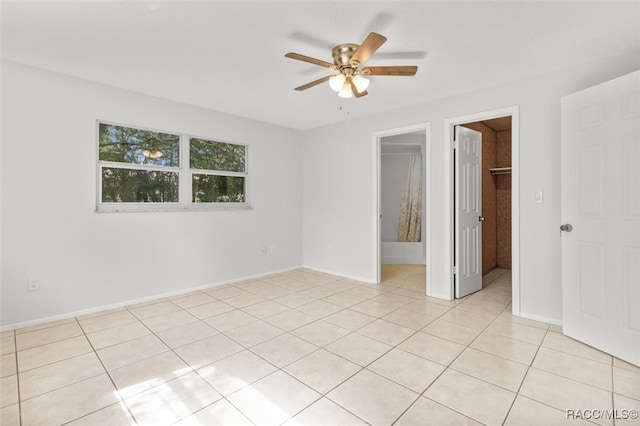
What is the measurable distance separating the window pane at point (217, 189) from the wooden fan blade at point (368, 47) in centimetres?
Result: 273

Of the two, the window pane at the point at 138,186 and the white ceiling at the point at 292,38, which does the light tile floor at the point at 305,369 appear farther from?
the white ceiling at the point at 292,38

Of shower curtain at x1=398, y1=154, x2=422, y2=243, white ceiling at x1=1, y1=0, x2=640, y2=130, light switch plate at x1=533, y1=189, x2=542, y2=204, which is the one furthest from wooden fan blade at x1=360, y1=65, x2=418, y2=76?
shower curtain at x1=398, y1=154, x2=422, y2=243

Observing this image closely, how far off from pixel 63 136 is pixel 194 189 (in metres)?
1.44

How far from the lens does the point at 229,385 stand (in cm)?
196

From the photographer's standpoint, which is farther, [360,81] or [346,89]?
[346,89]

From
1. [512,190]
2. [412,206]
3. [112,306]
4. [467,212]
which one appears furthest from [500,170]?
[112,306]

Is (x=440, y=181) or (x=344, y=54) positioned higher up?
(x=344, y=54)

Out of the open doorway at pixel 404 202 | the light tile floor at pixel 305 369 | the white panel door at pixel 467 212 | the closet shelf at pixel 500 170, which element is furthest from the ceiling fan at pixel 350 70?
the open doorway at pixel 404 202

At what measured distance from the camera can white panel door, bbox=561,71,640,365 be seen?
7.21ft

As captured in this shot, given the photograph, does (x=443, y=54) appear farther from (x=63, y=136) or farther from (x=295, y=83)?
(x=63, y=136)

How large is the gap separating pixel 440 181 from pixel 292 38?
2341 mm

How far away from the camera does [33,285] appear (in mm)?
2895

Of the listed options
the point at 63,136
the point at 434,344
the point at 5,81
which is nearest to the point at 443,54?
the point at 434,344

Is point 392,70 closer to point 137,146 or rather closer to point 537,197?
point 537,197
